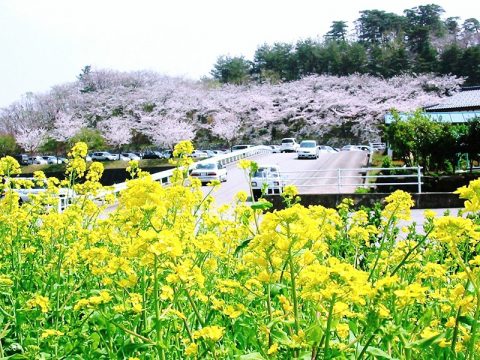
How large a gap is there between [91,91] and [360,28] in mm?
30050

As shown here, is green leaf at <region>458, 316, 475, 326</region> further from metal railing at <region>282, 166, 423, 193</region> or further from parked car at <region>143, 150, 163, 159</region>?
parked car at <region>143, 150, 163, 159</region>

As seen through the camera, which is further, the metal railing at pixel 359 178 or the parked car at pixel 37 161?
the parked car at pixel 37 161

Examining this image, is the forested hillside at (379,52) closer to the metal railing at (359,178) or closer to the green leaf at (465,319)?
the metal railing at (359,178)

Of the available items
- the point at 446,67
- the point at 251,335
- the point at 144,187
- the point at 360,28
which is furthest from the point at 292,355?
the point at 360,28

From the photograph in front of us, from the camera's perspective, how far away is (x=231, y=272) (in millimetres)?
3510

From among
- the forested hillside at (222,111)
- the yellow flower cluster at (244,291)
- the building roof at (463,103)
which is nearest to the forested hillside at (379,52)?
the forested hillside at (222,111)

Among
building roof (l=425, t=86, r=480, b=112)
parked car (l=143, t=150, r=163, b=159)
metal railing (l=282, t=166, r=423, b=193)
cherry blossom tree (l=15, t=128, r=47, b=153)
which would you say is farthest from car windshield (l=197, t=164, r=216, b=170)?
cherry blossom tree (l=15, t=128, r=47, b=153)

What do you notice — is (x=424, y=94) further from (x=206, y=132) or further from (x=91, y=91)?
(x=91, y=91)

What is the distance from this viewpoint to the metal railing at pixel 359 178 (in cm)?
1486

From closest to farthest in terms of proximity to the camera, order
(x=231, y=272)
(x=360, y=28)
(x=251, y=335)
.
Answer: (x=251, y=335), (x=231, y=272), (x=360, y=28)

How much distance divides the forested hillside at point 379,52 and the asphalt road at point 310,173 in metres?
20.7

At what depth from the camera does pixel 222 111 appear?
1886 inches

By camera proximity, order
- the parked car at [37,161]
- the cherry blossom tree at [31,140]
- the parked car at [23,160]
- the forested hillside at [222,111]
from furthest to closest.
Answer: the cherry blossom tree at [31,140] < the forested hillside at [222,111] < the parked car at [23,160] < the parked car at [37,161]

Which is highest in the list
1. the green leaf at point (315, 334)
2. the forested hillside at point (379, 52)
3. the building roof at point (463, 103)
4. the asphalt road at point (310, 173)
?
the forested hillside at point (379, 52)
